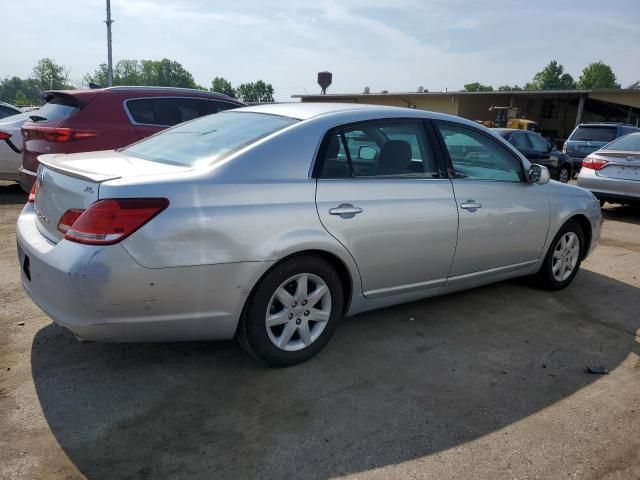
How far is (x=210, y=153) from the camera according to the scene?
124 inches

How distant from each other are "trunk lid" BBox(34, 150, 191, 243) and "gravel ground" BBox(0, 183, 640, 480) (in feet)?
2.92

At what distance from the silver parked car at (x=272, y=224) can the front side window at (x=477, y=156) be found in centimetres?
1

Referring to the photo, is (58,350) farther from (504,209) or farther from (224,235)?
(504,209)

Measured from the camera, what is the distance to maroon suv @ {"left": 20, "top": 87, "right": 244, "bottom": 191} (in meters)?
6.11

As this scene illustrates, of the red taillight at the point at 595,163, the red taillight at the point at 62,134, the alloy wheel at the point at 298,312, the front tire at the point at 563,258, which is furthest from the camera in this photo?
the red taillight at the point at 595,163

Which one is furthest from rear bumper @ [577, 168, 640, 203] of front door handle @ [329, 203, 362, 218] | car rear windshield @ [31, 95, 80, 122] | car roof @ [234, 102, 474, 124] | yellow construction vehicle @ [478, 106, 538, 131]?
yellow construction vehicle @ [478, 106, 538, 131]

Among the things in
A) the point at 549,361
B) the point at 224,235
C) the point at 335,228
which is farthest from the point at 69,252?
the point at 549,361

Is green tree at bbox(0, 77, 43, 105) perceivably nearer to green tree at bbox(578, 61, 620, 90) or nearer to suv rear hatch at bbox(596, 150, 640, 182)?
green tree at bbox(578, 61, 620, 90)

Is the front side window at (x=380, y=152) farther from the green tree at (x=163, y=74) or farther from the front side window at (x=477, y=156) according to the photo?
the green tree at (x=163, y=74)

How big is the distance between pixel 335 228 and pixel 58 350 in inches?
73.7

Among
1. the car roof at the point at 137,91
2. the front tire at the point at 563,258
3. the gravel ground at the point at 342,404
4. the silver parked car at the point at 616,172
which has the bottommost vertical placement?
the gravel ground at the point at 342,404

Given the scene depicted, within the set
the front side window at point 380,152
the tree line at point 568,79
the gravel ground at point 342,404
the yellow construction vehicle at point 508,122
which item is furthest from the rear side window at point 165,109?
the tree line at point 568,79

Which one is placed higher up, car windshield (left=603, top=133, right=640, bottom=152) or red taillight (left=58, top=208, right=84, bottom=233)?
car windshield (left=603, top=133, right=640, bottom=152)

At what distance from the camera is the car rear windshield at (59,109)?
20.5 ft
